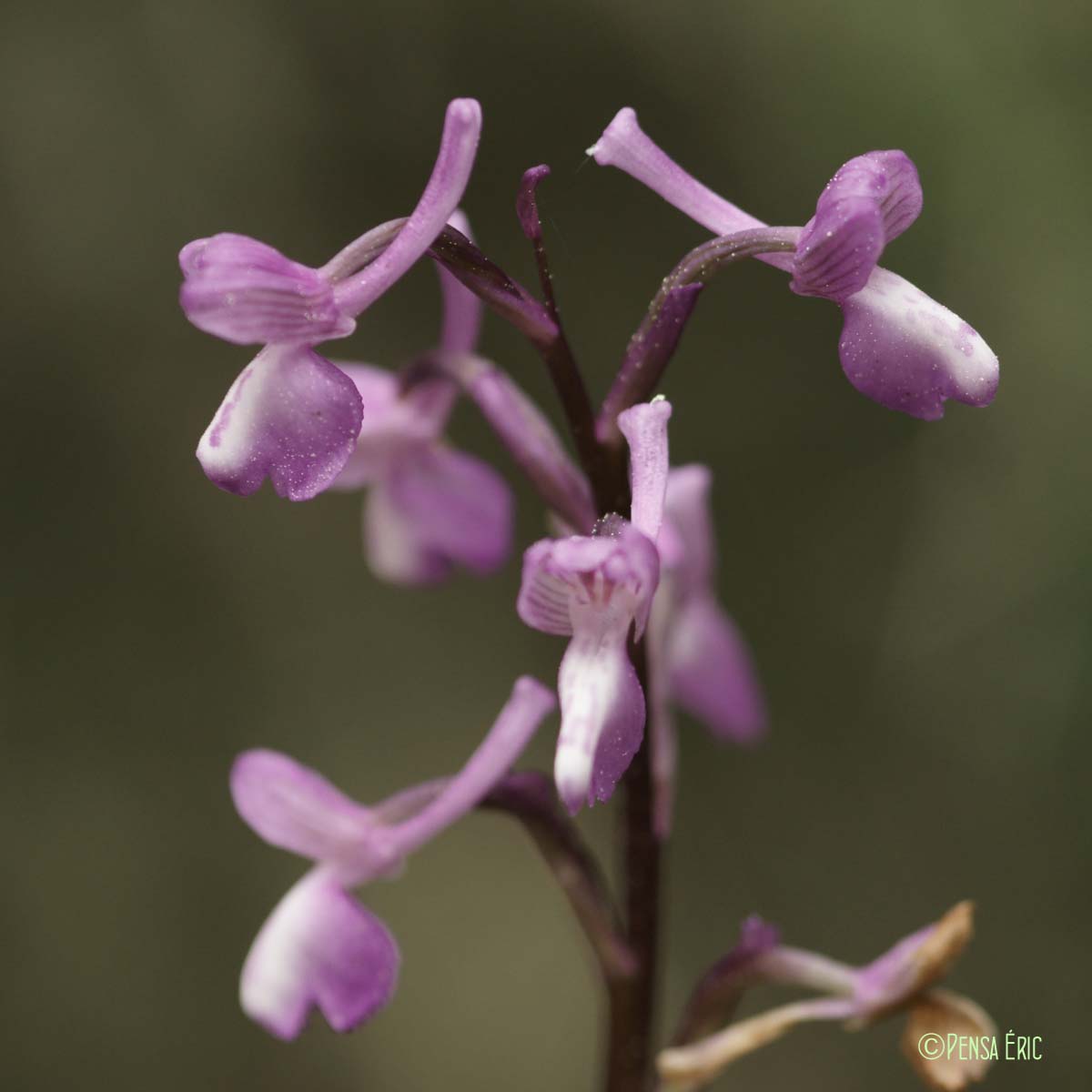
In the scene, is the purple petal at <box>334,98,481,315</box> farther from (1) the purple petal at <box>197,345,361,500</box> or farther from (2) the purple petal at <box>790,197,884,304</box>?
(2) the purple petal at <box>790,197,884,304</box>

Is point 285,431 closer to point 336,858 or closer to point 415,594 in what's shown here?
point 336,858

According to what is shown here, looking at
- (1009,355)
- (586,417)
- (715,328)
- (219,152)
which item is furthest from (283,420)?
(219,152)

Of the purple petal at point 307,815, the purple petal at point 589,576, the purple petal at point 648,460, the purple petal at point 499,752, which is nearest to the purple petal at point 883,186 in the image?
the purple petal at point 648,460

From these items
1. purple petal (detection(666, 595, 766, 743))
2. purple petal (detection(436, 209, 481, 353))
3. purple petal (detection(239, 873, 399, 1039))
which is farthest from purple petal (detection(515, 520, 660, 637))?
purple petal (detection(666, 595, 766, 743))

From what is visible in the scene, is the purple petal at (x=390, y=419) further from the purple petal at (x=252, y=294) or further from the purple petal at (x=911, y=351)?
the purple petal at (x=911, y=351)

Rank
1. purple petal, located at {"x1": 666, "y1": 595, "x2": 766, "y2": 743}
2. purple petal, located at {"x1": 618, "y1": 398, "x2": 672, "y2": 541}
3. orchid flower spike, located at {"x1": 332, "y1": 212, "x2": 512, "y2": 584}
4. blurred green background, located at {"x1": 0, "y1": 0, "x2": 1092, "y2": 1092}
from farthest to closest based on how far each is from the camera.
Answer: blurred green background, located at {"x1": 0, "y1": 0, "x2": 1092, "y2": 1092}, purple petal, located at {"x1": 666, "y1": 595, "x2": 766, "y2": 743}, orchid flower spike, located at {"x1": 332, "y1": 212, "x2": 512, "y2": 584}, purple petal, located at {"x1": 618, "y1": 398, "x2": 672, "y2": 541}
